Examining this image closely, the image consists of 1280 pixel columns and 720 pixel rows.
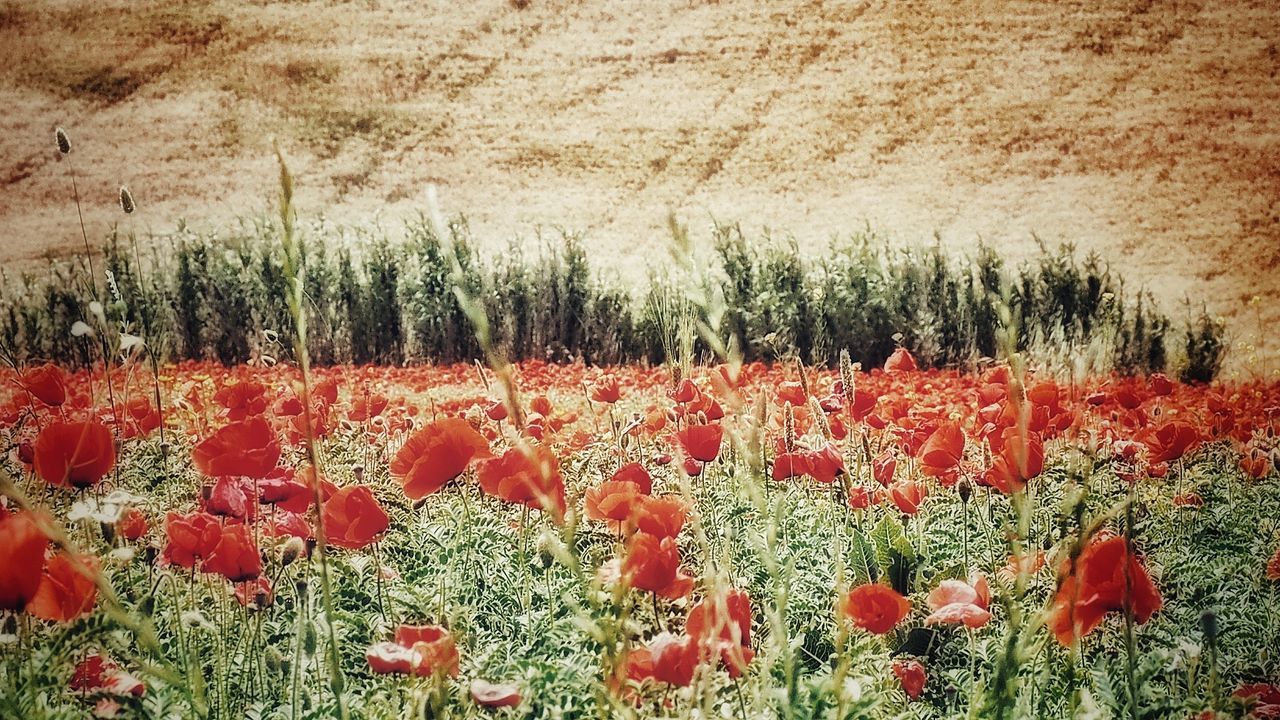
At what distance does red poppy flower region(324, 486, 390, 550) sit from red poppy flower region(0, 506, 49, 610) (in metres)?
0.41

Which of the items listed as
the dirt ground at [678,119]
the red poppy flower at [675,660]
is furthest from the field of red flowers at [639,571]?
the dirt ground at [678,119]

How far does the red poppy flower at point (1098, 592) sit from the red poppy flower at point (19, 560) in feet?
4.22

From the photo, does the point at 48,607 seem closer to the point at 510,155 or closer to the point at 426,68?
the point at 510,155

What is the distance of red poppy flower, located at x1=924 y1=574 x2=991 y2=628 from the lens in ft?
3.84

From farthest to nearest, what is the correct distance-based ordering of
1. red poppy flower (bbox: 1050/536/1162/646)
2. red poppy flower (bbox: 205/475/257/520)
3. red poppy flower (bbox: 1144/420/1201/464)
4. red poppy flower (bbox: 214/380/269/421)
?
red poppy flower (bbox: 1144/420/1201/464), red poppy flower (bbox: 214/380/269/421), red poppy flower (bbox: 205/475/257/520), red poppy flower (bbox: 1050/536/1162/646)

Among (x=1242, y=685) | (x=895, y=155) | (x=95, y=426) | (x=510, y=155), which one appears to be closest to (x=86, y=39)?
(x=510, y=155)

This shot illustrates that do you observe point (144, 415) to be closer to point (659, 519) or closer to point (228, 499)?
point (228, 499)

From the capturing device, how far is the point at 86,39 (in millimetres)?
19344

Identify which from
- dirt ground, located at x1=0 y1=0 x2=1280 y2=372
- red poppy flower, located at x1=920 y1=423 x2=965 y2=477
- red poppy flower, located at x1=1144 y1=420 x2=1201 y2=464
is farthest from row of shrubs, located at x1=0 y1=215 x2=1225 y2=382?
dirt ground, located at x1=0 y1=0 x2=1280 y2=372

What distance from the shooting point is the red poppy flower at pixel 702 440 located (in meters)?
1.78

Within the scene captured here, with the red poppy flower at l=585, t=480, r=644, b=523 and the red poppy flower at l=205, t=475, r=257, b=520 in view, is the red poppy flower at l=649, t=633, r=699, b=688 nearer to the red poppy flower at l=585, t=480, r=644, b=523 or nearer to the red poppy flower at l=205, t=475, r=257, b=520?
the red poppy flower at l=585, t=480, r=644, b=523

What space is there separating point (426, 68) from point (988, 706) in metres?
23.4

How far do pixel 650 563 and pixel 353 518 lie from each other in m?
0.55

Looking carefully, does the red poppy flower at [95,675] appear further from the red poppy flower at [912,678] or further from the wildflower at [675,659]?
the red poppy flower at [912,678]
